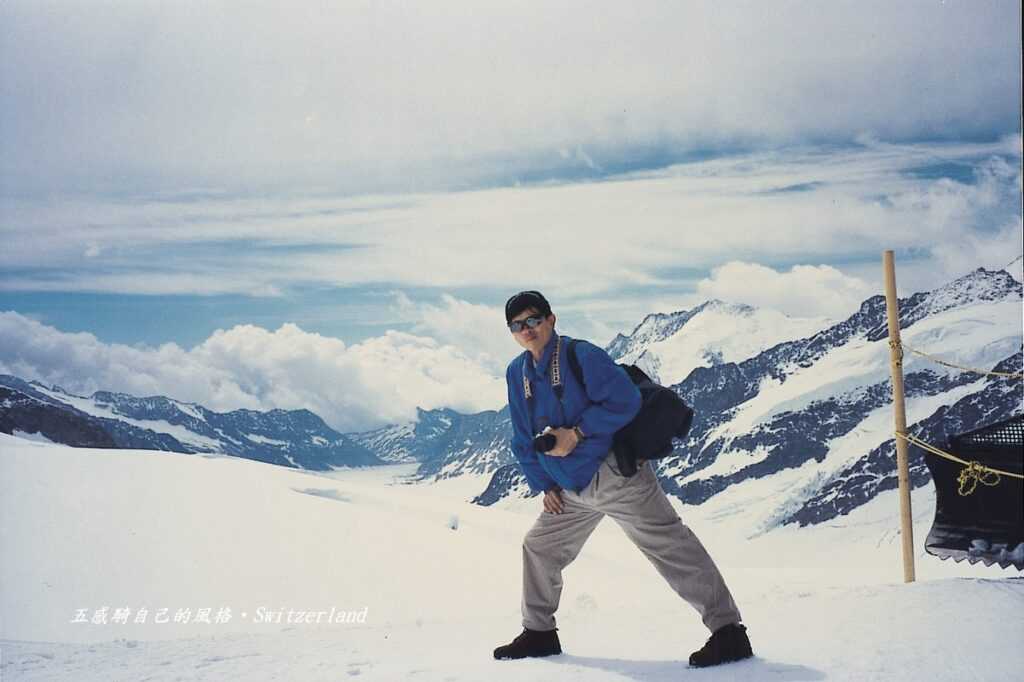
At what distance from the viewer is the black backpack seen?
2.39m

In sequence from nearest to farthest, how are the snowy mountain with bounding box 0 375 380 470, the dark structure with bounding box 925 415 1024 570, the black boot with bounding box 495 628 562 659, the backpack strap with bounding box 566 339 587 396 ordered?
the backpack strap with bounding box 566 339 587 396 → the black boot with bounding box 495 628 562 659 → the dark structure with bounding box 925 415 1024 570 → the snowy mountain with bounding box 0 375 380 470

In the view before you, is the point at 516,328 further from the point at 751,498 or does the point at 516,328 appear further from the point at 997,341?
the point at 751,498

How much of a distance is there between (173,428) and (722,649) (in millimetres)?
110754

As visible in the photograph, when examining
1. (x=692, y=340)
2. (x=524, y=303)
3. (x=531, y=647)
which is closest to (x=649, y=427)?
(x=524, y=303)

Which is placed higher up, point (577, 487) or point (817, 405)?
point (577, 487)

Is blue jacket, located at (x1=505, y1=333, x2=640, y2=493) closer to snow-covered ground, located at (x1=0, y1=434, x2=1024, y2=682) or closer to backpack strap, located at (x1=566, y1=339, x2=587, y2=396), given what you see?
backpack strap, located at (x1=566, y1=339, x2=587, y2=396)

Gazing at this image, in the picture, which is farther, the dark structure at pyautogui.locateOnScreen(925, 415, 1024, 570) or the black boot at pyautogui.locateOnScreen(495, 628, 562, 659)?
the dark structure at pyautogui.locateOnScreen(925, 415, 1024, 570)

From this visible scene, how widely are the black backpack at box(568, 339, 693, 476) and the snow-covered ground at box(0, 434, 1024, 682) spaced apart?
60 centimetres

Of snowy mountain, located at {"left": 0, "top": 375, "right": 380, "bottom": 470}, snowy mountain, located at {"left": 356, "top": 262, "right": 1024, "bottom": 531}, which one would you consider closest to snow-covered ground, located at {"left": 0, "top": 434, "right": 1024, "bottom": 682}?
snowy mountain, located at {"left": 0, "top": 375, "right": 380, "bottom": 470}

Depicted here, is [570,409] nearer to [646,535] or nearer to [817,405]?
[646,535]

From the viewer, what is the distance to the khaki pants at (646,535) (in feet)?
7.78

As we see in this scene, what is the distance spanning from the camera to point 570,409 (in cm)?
247

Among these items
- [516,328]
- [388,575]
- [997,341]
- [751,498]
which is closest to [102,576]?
[388,575]

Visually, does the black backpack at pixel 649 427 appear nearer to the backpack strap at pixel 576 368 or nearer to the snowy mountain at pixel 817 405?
the backpack strap at pixel 576 368
